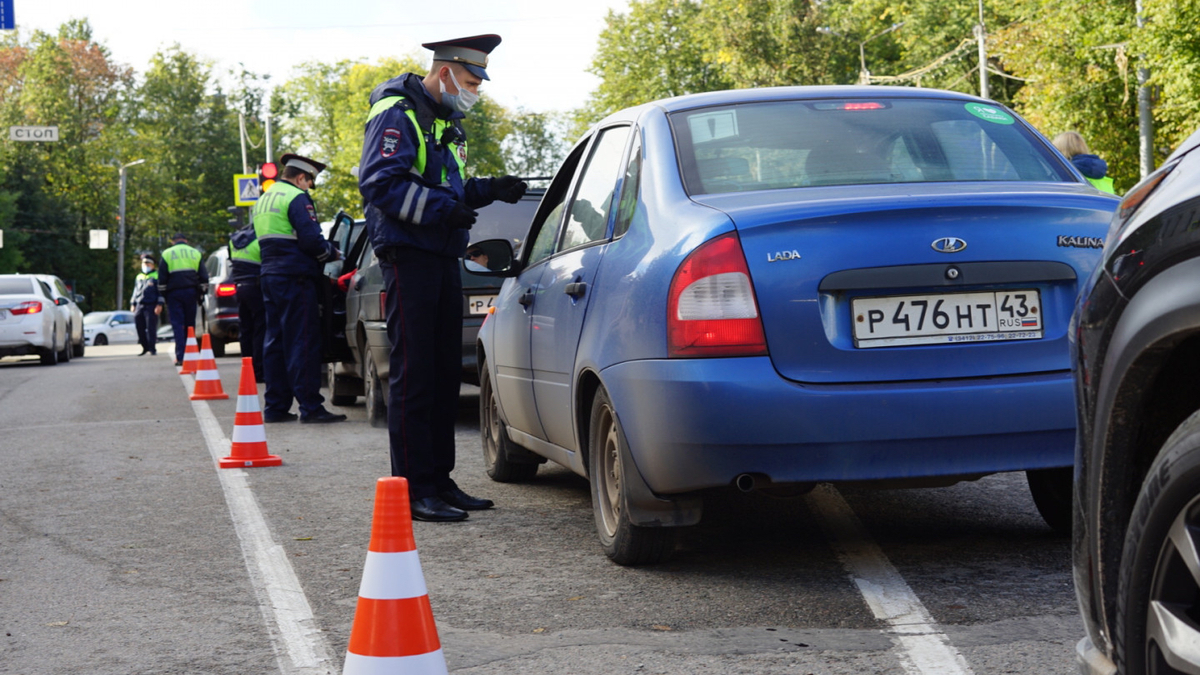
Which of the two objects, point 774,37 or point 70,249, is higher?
point 774,37

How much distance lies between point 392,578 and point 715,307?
4.61 feet

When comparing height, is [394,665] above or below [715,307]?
below

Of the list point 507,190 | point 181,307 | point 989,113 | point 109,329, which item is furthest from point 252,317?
point 109,329

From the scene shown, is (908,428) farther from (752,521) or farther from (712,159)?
(752,521)

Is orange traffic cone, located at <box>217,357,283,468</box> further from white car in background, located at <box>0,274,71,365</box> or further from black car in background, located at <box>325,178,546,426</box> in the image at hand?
white car in background, located at <box>0,274,71,365</box>

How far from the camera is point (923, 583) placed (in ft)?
14.5

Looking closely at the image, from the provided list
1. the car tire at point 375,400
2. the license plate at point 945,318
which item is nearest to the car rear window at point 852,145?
the license plate at point 945,318

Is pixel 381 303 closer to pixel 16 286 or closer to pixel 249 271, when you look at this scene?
pixel 249 271

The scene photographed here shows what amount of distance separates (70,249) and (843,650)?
7666cm

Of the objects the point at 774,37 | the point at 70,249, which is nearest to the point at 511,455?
the point at 774,37

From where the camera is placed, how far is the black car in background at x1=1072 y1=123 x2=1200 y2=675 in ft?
6.81

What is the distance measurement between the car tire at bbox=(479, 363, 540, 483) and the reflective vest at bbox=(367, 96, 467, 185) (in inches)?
43.9

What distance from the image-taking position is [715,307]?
4191mm

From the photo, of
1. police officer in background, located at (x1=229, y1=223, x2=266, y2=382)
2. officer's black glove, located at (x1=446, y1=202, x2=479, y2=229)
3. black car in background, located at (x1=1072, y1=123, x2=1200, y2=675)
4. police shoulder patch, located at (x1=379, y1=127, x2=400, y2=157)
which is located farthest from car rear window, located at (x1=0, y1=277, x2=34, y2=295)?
black car in background, located at (x1=1072, y1=123, x2=1200, y2=675)
